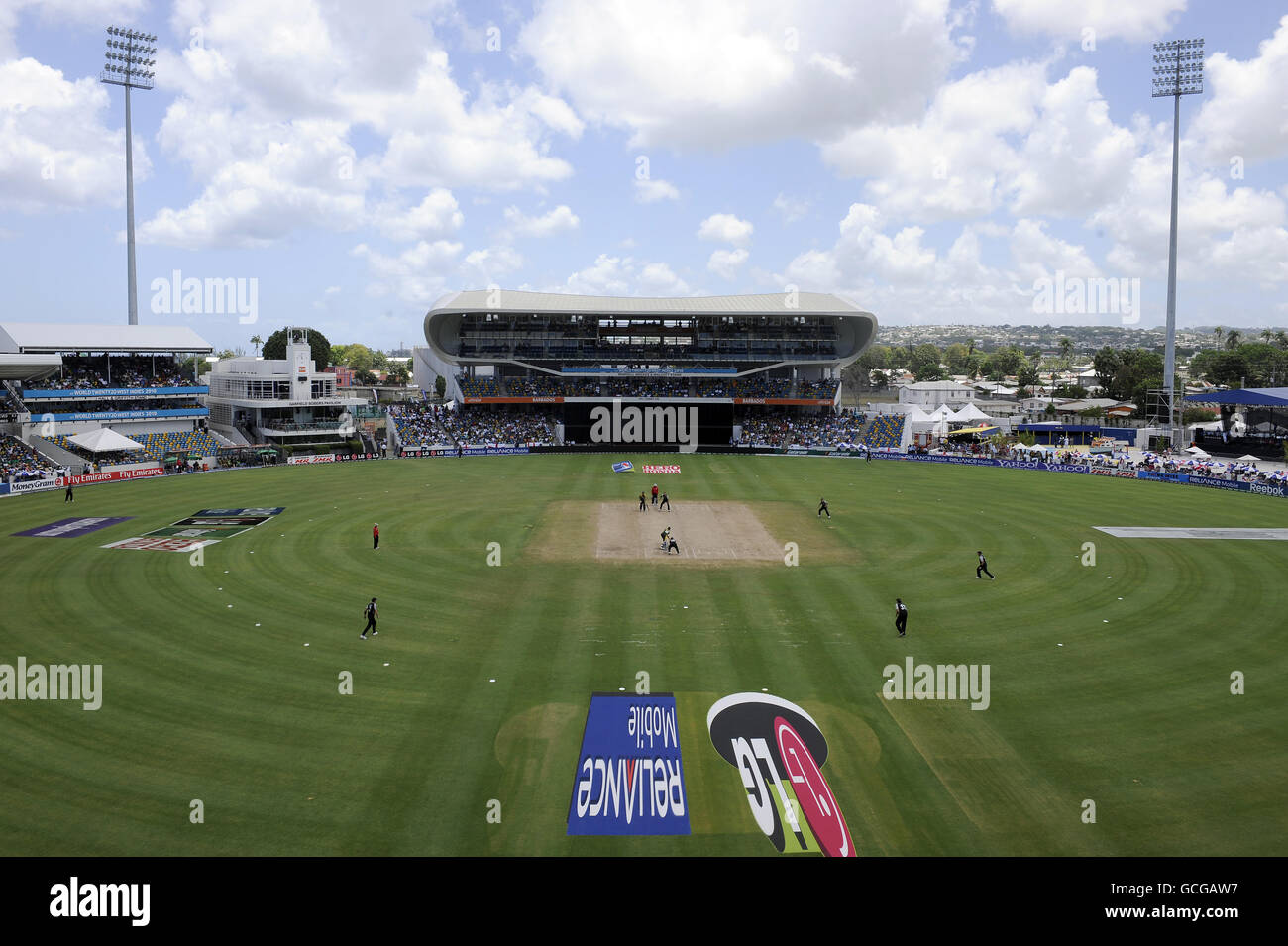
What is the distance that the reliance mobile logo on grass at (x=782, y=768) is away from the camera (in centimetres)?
1428

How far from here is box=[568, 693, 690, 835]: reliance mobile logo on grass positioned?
14664mm

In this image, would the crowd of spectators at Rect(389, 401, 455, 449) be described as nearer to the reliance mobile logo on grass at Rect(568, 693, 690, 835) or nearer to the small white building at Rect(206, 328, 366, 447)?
the small white building at Rect(206, 328, 366, 447)

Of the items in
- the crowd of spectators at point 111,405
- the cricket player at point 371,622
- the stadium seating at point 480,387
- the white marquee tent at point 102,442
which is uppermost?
the stadium seating at point 480,387

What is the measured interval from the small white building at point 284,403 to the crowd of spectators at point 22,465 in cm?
1876

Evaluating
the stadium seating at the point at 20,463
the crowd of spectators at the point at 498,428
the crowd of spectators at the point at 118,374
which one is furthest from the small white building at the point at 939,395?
the stadium seating at the point at 20,463

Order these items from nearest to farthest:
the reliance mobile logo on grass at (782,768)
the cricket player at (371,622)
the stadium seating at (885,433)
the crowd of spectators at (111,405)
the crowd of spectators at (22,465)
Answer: the reliance mobile logo on grass at (782,768)
the cricket player at (371,622)
the crowd of spectators at (22,465)
the crowd of spectators at (111,405)
the stadium seating at (885,433)

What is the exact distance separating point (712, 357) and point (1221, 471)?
4747cm

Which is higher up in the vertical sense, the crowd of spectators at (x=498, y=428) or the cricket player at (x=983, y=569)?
the crowd of spectators at (x=498, y=428)

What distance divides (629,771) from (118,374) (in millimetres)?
77379

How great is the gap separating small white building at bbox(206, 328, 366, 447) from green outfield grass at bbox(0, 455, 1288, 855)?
38.2m

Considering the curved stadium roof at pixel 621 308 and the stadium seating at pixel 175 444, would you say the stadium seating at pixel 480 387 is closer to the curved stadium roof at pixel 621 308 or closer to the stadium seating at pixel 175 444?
the curved stadium roof at pixel 621 308

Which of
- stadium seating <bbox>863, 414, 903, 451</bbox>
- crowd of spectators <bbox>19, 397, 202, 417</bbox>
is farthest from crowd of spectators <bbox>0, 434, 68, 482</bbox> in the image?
stadium seating <bbox>863, 414, 903, 451</bbox>
